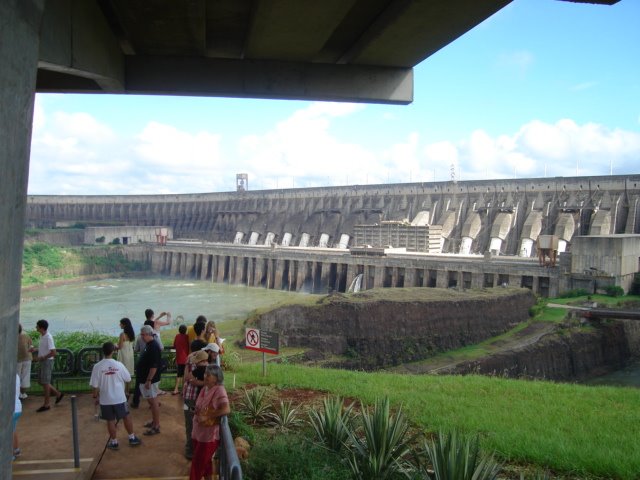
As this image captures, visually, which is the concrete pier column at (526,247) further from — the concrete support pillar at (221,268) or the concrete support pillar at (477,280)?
the concrete support pillar at (221,268)

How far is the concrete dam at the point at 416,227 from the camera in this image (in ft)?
123

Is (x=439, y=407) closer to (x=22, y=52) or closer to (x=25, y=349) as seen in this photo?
(x=25, y=349)

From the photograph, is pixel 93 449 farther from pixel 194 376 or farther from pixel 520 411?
pixel 520 411

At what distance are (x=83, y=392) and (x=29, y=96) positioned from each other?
23.6 feet

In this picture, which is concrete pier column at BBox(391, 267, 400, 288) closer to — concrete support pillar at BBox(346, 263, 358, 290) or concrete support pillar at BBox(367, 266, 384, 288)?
concrete support pillar at BBox(367, 266, 384, 288)

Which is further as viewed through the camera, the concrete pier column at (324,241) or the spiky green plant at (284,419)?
the concrete pier column at (324,241)

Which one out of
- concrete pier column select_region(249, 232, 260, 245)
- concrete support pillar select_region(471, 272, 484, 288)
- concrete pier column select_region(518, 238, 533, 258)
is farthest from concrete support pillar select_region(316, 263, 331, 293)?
concrete pier column select_region(249, 232, 260, 245)

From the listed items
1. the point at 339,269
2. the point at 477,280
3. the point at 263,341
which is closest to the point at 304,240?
the point at 339,269

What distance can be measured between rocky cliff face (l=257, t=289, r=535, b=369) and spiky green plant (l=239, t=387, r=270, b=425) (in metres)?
12.6

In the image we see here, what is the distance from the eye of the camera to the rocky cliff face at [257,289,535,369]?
22578mm

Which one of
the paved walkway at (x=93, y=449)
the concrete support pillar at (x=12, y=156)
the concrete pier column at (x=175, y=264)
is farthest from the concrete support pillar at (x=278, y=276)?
the concrete support pillar at (x=12, y=156)

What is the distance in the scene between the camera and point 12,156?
345 cm

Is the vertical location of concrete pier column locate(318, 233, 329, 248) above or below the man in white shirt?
above

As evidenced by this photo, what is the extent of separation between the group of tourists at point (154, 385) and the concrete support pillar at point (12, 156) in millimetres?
2128
